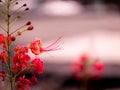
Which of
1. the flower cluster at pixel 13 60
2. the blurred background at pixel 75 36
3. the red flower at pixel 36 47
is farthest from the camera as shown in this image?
the blurred background at pixel 75 36

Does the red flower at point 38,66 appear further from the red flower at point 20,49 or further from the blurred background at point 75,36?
the blurred background at point 75,36

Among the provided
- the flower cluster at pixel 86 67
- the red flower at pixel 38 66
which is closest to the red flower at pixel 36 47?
the red flower at pixel 38 66

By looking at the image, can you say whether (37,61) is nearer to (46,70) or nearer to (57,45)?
(57,45)

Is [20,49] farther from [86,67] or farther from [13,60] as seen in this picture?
[86,67]

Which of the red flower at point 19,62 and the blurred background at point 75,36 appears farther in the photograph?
the blurred background at point 75,36

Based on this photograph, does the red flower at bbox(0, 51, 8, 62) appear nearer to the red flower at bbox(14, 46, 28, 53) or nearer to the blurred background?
the red flower at bbox(14, 46, 28, 53)

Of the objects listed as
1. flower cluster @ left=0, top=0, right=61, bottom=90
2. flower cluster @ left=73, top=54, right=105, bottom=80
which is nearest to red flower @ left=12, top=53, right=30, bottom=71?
flower cluster @ left=0, top=0, right=61, bottom=90

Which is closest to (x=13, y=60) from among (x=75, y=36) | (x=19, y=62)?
(x=19, y=62)

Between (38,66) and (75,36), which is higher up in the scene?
(75,36)

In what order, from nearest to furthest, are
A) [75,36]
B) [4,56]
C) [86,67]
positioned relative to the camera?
[4,56] < [86,67] < [75,36]
